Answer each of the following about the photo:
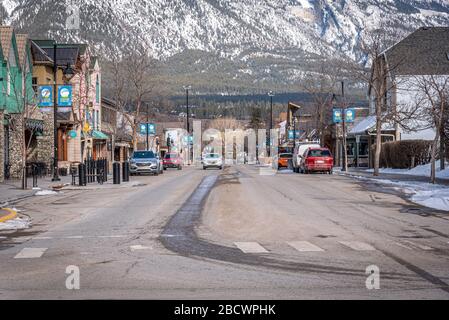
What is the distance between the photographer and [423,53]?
197ft

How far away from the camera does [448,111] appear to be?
34750 millimetres

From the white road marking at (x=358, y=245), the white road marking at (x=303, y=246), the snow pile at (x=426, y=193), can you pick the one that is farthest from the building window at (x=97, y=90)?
the white road marking at (x=358, y=245)

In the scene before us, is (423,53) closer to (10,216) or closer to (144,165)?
(144,165)

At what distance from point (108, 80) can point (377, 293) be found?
6620 cm

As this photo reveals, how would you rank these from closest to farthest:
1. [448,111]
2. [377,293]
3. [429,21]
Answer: [377,293]
[448,111]
[429,21]

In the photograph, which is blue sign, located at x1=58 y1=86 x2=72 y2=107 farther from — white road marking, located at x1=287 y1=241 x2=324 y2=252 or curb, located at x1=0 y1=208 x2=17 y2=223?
white road marking, located at x1=287 y1=241 x2=324 y2=252

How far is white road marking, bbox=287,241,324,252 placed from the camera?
12688 mm

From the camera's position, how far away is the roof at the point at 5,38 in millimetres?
38537

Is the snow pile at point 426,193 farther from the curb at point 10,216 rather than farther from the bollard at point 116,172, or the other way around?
the bollard at point 116,172

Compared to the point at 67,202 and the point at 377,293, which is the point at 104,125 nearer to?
the point at 67,202

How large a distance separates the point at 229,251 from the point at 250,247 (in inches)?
25.2

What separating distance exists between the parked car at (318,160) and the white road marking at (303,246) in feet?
119
